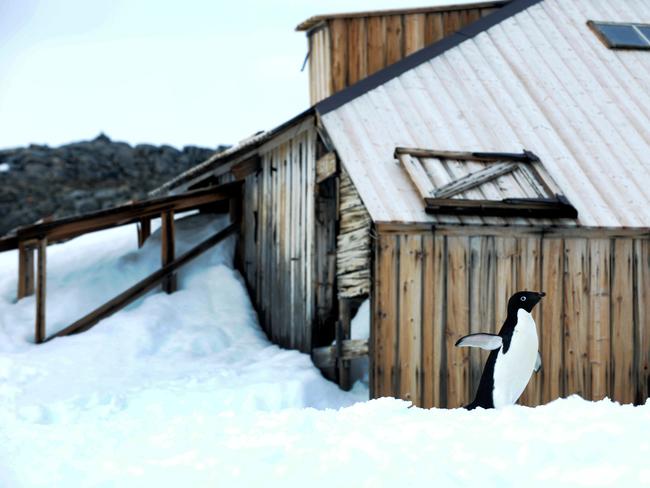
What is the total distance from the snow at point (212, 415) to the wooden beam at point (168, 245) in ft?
0.70

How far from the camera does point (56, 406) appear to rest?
31.4ft

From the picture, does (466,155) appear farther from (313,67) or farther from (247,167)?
(313,67)

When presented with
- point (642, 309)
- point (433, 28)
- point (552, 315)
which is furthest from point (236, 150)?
point (642, 309)

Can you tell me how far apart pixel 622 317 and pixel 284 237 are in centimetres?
471

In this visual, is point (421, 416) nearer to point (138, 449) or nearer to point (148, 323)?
point (138, 449)

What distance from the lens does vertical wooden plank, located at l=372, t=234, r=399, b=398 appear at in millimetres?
9180

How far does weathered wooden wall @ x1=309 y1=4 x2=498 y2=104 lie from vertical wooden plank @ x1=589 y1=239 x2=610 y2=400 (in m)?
4.95

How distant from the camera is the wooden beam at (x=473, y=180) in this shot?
949 centimetres

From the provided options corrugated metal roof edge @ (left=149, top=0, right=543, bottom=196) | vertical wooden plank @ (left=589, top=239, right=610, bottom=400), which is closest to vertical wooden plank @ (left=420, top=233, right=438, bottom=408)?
vertical wooden plank @ (left=589, top=239, right=610, bottom=400)

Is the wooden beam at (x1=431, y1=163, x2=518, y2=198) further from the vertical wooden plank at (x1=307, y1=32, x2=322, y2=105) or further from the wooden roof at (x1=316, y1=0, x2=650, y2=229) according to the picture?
the vertical wooden plank at (x1=307, y1=32, x2=322, y2=105)

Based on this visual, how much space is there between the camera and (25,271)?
12914 millimetres

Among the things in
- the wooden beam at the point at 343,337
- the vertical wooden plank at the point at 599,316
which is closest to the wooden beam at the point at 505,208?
the vertical wooden plank at the point at 599,316

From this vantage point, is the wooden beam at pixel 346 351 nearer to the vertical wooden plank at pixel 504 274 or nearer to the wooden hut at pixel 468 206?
the wooden hut at pixel 468 206

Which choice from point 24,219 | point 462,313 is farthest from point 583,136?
point 24,219
